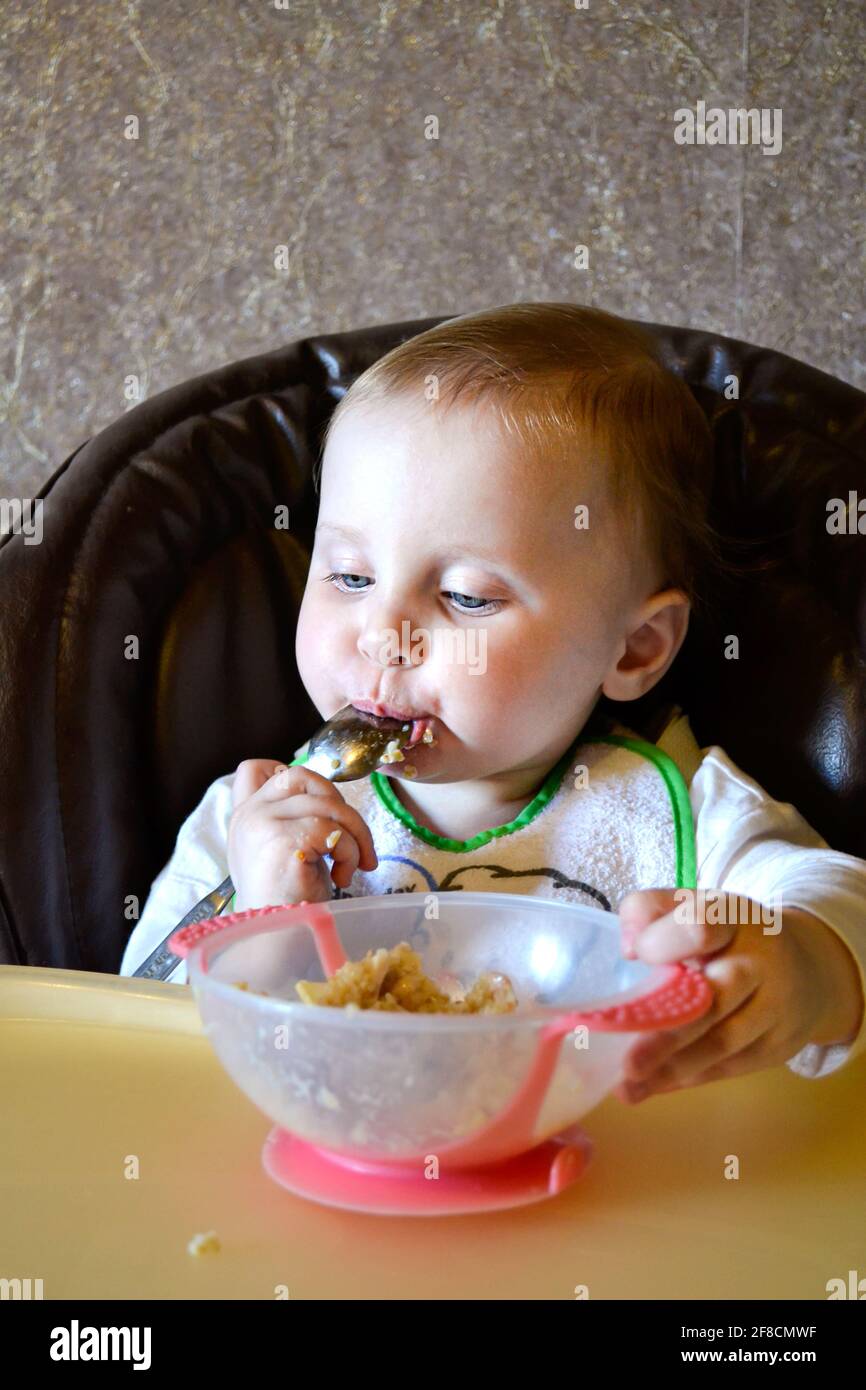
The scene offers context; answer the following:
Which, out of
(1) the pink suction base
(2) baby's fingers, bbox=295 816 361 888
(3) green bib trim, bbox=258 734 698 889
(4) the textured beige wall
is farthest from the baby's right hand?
(4) the textured beige wall

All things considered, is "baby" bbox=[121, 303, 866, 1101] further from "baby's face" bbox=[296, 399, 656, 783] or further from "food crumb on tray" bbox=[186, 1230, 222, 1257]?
"food crumb on tray" bbox=[186, 1230, 222, 1257]

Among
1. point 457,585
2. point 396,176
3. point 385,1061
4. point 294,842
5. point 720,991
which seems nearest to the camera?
point 385,1061

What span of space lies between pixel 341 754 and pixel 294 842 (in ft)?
0.45

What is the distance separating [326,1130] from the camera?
69 cm

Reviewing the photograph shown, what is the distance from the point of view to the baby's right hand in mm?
1024

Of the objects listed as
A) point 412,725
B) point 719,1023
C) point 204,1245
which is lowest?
point 204,1245

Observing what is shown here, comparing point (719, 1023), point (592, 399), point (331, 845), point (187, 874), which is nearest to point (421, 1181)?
point (719, 1023)

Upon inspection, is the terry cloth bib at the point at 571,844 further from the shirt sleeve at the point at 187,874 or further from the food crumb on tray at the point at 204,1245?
the food crumb on tray at the point at 204,1245

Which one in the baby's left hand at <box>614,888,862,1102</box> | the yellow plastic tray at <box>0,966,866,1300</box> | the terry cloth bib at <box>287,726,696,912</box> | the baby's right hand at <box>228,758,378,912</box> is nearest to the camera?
the yellow plastic tray at <box>0,966,866,1300</box>

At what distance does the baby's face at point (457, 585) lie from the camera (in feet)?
3.74

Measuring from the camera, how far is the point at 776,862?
3.53 feet

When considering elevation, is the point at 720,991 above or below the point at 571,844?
below

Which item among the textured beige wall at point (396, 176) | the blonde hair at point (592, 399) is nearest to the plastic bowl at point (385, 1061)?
the blonde hair at point (592, 399)

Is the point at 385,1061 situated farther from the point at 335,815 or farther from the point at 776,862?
the point at 776,862
